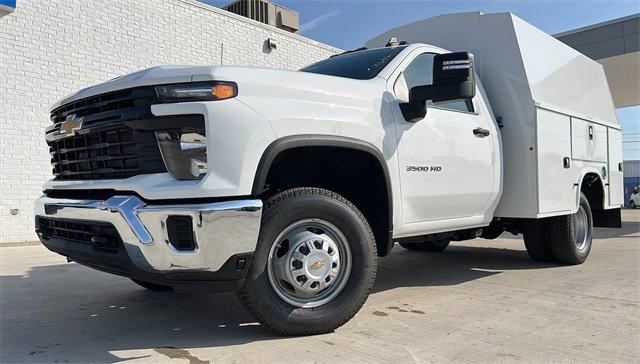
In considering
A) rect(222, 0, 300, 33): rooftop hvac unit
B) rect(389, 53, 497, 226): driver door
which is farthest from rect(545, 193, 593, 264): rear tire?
rect(222, 0, 300, 33): rooftop hvac unit

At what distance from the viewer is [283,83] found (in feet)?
10.4

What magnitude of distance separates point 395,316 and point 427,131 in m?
1.44

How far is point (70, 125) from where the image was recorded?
10.8ft

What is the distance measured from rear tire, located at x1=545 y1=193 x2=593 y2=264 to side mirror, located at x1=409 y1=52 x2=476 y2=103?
293 cm

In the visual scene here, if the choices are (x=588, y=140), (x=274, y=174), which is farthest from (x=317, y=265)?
(x=588, y=140)

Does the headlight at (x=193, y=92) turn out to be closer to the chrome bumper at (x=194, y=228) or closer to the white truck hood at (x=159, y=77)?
the white truck hood at (x=159, y=77)

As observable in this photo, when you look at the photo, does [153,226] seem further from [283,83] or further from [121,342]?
[283,83]

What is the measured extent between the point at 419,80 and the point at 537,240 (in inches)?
116

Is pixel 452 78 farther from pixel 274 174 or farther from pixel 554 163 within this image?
pixel 554 163

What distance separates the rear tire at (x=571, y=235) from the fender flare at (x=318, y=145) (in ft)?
10.1

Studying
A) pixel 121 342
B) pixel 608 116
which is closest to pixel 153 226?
pixel 121 342

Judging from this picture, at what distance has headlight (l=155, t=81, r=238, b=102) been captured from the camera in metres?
2.85

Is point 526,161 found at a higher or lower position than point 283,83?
lower

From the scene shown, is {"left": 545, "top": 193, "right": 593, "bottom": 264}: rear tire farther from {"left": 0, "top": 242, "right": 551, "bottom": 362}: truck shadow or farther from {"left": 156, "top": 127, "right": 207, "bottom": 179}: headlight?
{"left": 156, "top": 127, "right": 207, "bottom": 179}: headlight
